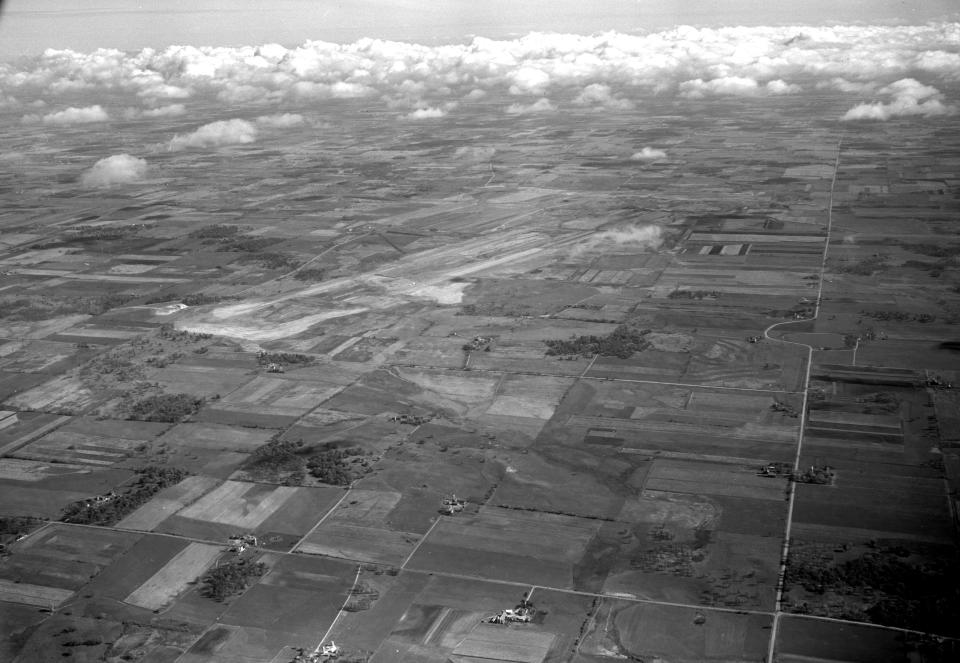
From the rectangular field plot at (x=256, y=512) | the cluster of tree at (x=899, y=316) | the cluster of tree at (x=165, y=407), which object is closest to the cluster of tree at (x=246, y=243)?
the cluster of tree at (x=165, y=407)

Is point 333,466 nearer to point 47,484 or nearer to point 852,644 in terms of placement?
point 47,484

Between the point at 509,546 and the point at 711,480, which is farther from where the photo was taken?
the point at 711,480

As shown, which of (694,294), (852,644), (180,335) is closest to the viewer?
(852,644)

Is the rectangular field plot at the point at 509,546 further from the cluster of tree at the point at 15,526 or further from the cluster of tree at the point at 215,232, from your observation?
the cluster of tree at the point at 215,232

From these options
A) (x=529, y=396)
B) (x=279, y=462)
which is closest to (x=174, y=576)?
(x=279, y=462)

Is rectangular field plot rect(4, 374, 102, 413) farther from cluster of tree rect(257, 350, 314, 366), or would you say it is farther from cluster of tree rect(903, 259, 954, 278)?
cluster of tree rect(903, 259, 954, 278)

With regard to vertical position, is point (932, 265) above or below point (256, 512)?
below
